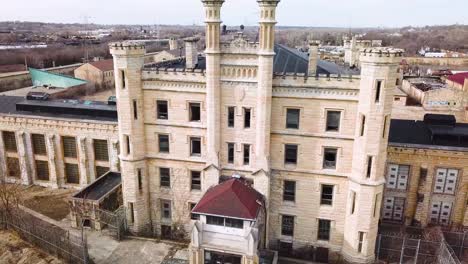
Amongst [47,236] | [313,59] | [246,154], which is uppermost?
[313,59]

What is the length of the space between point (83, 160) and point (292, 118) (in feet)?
84.4

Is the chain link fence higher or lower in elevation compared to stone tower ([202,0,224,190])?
lower

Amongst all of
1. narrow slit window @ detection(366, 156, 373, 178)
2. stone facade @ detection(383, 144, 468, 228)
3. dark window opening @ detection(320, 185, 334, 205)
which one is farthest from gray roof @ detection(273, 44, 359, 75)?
dark window opening @ detection(320, 185, 334, 205)

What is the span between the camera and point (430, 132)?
36.1 meters

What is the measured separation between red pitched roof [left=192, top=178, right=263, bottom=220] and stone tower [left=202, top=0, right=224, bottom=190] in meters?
2.13

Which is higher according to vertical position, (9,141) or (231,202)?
(231,202)

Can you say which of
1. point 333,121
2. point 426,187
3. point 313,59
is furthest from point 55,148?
point 426,187

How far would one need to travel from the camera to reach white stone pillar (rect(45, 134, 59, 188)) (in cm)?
4397

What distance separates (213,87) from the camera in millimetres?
30156

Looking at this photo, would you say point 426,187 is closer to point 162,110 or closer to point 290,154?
point 290,154

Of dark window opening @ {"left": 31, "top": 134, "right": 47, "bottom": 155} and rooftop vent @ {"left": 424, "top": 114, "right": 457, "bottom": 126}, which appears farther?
dark window opening @ {"left": 31, "top": 134, "right": 47, "bottom": 155}

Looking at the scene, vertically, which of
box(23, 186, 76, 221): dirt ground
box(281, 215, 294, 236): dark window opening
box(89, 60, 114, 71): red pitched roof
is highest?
box(89, 60, 114, 71): red pitched roof

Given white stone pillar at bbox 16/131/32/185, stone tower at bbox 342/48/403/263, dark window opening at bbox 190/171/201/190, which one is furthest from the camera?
white stone pillar at bbox 16/131/32/185

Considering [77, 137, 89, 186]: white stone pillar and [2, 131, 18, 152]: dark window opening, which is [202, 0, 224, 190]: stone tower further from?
[2, 131, 18, 152]: dark window opening
